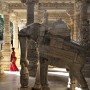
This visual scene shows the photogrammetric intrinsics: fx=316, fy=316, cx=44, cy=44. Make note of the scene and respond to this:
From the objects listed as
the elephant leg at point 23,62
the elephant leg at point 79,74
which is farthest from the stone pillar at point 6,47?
the elephant leg at point 79,74

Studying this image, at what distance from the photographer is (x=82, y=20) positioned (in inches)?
622

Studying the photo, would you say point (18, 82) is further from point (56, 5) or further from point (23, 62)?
point (56, 5)

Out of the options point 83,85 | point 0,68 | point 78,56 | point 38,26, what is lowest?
point 0,68

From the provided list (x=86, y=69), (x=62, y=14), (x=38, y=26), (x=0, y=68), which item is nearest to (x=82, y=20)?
(x=86, y=69)

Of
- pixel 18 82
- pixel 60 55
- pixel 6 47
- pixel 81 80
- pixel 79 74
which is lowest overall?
pixel 6 47

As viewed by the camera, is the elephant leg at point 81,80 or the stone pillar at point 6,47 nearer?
the elephant leg at point 81,80

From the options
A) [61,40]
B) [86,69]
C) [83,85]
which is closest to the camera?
[83,85]

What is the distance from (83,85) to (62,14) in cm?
2117

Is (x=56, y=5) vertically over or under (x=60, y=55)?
over

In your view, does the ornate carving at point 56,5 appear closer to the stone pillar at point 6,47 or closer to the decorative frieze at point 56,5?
the decorative frieze at point 56,5

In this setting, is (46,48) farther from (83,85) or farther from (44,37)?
(83,85)

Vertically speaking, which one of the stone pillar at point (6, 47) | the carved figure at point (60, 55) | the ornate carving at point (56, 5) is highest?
the ornate carving at point (56, 5)

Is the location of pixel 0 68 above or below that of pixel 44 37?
below

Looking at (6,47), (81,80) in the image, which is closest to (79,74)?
(81,80)
